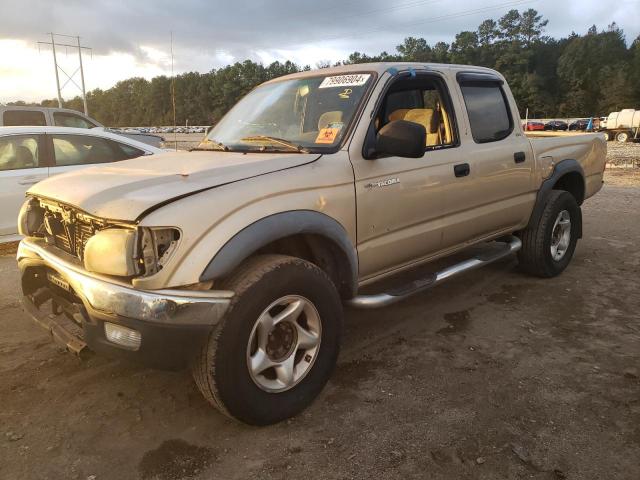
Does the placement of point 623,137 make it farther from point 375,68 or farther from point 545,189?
point 375,68

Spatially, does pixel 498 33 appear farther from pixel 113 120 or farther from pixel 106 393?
pixel 106 393

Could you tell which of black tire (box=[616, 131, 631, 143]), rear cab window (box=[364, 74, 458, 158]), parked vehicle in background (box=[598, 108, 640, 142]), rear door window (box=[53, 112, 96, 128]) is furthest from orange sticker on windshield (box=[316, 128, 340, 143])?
black tire (box=[616, 131, 631, 143])

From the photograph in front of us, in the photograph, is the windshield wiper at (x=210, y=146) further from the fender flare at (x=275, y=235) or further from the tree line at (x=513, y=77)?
the tree line at (x=513, y=77)

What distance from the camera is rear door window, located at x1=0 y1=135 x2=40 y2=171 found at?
19.5 ft

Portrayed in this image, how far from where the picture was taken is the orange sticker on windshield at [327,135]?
311 centimetres

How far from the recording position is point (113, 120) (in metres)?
107

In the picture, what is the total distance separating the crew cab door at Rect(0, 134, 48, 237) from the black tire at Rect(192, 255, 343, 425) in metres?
→ 4.63

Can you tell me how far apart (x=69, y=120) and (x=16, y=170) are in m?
4.33

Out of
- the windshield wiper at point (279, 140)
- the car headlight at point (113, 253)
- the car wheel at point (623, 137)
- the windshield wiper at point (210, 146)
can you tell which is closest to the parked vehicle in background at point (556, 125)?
the car wheel at point (623, 137)

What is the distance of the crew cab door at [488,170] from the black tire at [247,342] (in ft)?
4.68

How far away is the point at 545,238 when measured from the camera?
15.6 feet

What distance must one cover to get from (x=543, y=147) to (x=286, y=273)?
3.27 m

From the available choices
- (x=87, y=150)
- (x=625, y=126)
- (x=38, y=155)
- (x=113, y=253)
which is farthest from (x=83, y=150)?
(x=625, y=126)

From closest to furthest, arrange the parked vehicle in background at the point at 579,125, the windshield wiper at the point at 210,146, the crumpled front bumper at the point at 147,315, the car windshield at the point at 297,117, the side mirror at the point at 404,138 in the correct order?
the crumpled front bumper at the point at 147,315 < the side mirror at the point at 404,138 < the car windshield at the point at 297,117 < the windshield wiper at the point at 210,146 < the parked vehicle in background at the point at 579,125
